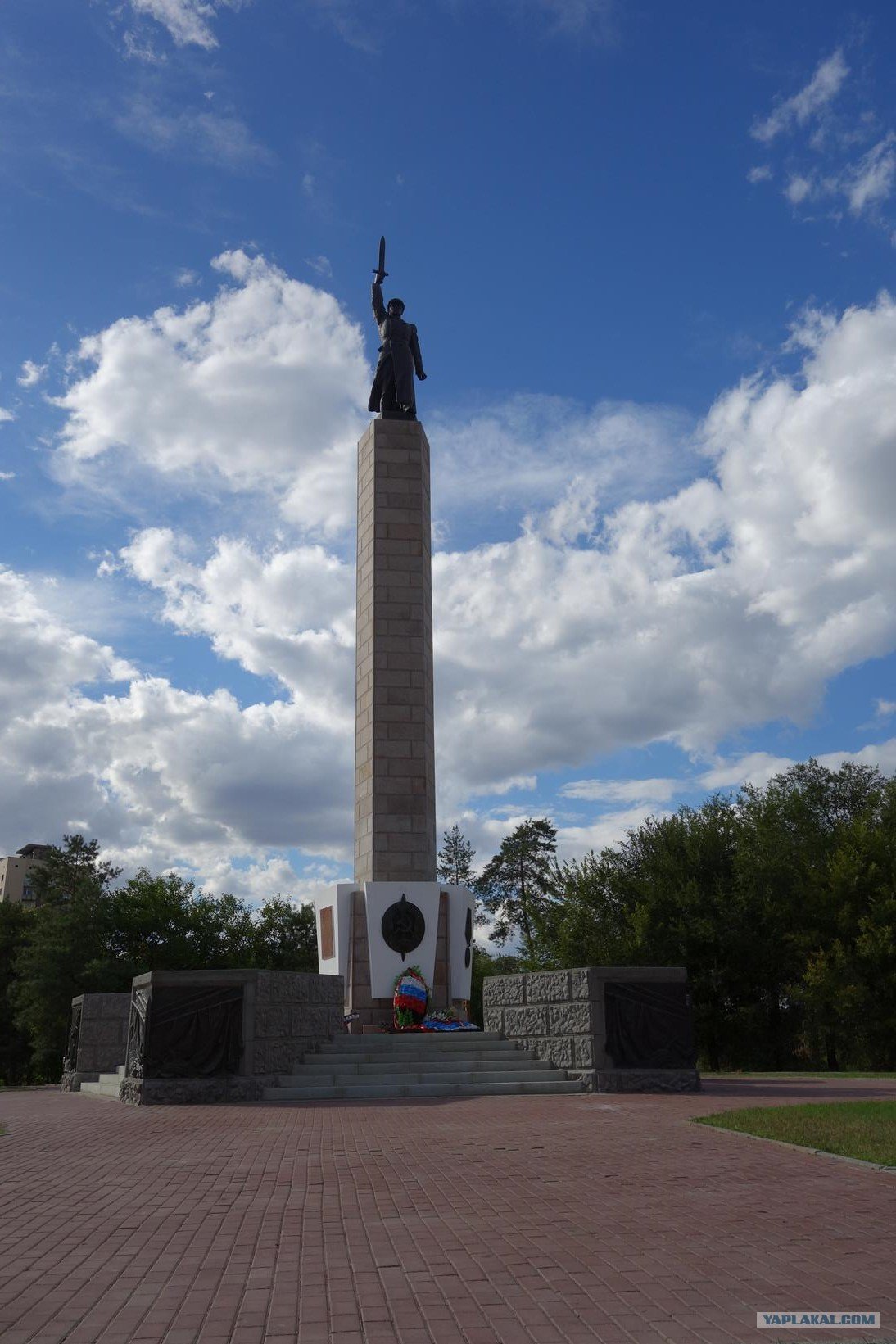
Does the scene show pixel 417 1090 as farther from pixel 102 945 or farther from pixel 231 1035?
pixel 102 945

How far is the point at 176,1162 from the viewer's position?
8.74m

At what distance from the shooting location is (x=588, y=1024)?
14.8m

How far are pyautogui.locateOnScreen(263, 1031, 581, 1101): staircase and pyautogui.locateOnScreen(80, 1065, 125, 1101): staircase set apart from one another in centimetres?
299

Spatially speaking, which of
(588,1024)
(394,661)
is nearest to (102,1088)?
(588,1024)

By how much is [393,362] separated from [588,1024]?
16.9 m

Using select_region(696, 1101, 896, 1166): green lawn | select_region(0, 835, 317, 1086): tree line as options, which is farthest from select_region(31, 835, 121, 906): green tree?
select_region(696, 1101, 896, 1166): green lawn

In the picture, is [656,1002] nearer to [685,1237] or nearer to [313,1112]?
[313,1112]

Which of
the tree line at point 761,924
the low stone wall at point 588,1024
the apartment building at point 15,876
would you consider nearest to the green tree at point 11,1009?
the tree line at point 761,924

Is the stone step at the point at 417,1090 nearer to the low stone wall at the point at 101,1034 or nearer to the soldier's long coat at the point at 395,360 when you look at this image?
the low stone wall at the point at 101,1034

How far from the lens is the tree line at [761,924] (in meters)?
30.5

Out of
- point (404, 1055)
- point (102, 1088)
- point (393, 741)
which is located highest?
point (393, 741)

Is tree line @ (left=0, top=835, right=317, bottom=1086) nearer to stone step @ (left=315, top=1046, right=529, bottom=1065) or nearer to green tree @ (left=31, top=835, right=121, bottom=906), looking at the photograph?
green tree @ (left=31, top=835, right=121, bottom=906)

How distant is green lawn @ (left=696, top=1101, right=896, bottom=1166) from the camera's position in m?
8.60

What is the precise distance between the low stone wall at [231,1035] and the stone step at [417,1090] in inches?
17.8
